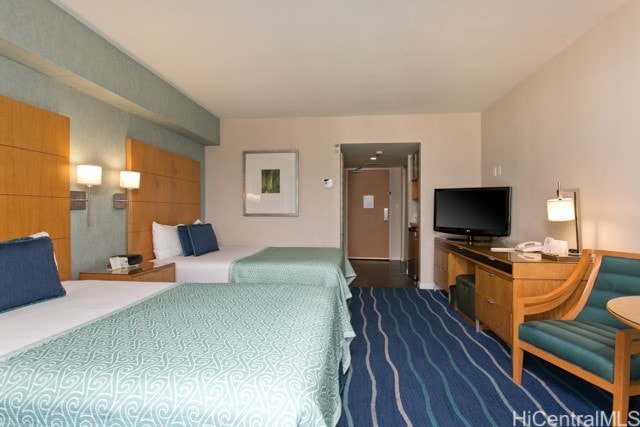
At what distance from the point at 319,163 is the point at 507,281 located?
3.10 metres

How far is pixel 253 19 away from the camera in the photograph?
2414mm

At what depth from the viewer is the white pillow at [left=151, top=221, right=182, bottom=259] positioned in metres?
3.56

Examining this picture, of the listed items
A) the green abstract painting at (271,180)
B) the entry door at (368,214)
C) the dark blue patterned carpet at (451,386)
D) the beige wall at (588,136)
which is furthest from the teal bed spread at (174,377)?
the entry door at (368,214)

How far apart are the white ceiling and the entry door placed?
152 inches

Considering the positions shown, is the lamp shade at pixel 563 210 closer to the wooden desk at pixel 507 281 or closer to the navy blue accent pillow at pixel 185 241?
the wooden desk at pixel 507 281

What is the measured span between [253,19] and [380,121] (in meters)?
2.80

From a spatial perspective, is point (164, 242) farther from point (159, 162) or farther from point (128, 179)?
point (159, 162)

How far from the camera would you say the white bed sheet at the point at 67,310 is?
1362mm

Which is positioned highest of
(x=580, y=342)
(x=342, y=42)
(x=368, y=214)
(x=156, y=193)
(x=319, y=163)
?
(x=342, y=42)

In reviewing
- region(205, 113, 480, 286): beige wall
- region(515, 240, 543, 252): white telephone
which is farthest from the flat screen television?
region(515, 240, 543, 252): white telephone

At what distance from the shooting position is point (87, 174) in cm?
265

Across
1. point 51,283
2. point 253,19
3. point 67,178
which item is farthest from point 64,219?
point 253,19

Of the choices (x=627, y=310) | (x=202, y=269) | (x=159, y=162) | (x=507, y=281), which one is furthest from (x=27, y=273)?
(x=507, y=281)

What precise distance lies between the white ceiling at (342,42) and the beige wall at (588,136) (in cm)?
20
